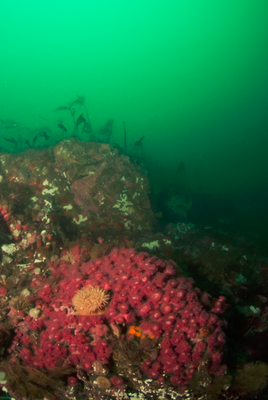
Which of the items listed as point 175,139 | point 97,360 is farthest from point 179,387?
point 175,139

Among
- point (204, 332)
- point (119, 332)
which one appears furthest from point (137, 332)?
point (204, 332)

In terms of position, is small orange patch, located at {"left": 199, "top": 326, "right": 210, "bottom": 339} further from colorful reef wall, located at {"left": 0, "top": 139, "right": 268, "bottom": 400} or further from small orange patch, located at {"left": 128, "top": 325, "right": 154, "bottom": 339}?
small orange patch, located at {"left": 128, "top": 325, "right": 154, "bottom": 339}

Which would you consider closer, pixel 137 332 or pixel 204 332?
pixel 204 332

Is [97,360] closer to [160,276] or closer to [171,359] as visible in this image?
[171,359]

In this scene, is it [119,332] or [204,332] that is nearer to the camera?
[204,332]

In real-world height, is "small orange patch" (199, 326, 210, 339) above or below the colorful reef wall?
above

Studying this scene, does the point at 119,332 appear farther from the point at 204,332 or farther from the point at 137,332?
the point at 204,332

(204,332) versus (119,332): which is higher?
(204,332)

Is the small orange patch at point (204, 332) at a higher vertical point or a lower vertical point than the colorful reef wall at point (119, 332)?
higher

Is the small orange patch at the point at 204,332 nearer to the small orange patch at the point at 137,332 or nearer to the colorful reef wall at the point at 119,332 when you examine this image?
the colorful reef wall at the point at 119,332

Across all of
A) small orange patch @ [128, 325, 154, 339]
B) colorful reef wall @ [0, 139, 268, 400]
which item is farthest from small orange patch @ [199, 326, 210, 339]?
small orange patch @ [128, 325, 154, 339]

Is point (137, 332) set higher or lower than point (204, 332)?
lower

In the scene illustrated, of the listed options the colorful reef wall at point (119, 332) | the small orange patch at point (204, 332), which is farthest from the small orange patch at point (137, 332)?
the small orange patch at point (204, 332)

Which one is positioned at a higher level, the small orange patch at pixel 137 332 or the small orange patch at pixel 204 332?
the small orange patch at pixel 204 332
